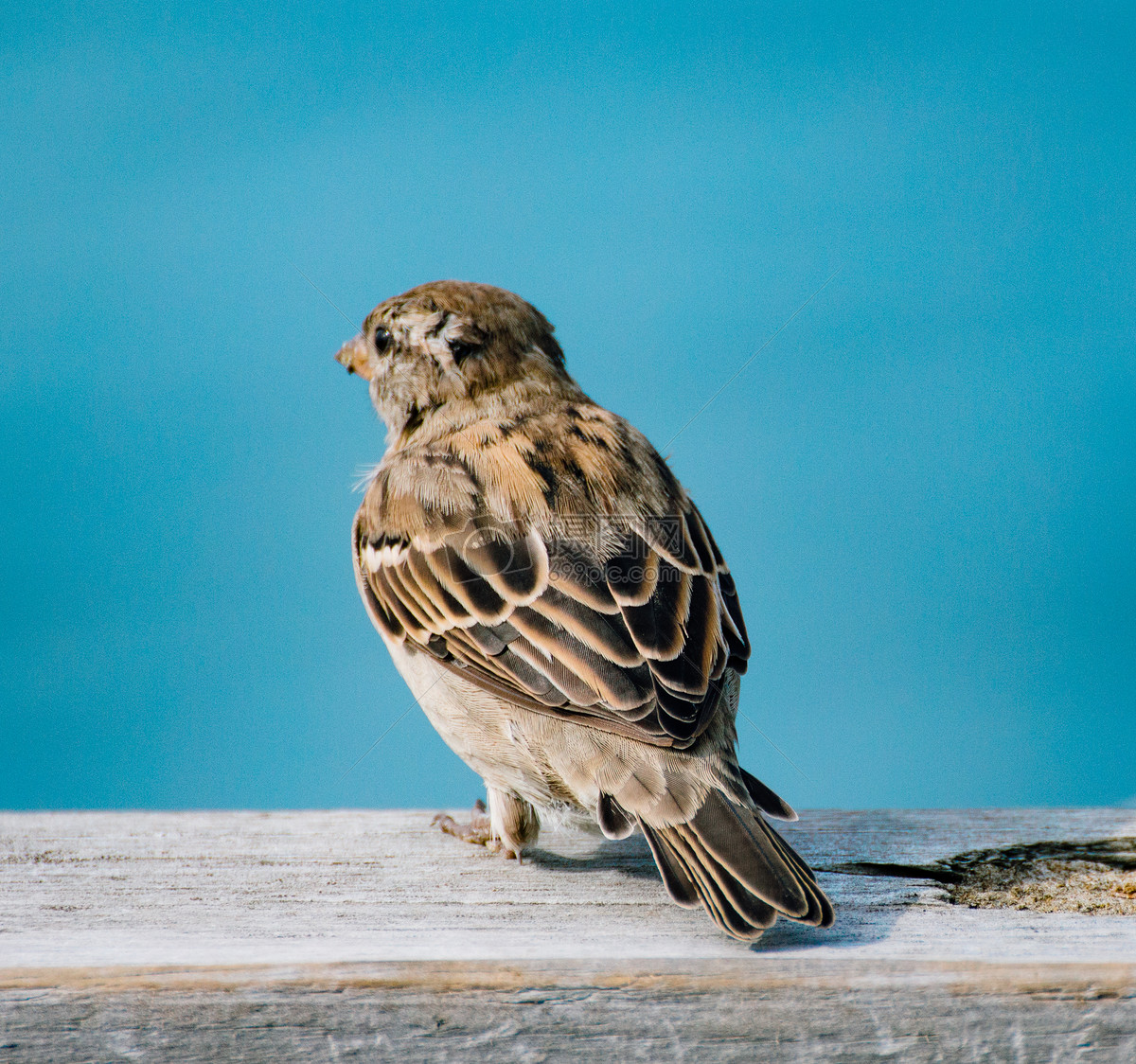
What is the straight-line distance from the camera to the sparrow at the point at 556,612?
289 cm

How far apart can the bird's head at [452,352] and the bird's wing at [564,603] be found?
0.64m

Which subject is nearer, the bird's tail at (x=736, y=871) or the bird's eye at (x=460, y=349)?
the bird's tail at (x=736, y=871)

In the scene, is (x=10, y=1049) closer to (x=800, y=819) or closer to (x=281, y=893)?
(x=281, y=893)

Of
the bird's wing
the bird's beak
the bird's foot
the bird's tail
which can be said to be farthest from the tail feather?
the bird's beak

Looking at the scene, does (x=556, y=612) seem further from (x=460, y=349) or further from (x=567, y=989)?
(x=460, y=349)

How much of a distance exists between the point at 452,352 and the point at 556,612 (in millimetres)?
1669

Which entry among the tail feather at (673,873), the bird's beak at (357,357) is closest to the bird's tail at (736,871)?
the tail feather at (673,873)

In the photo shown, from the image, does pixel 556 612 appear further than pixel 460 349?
No

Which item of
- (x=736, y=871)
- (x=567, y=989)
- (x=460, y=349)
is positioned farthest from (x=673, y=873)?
(x=460, y=349)

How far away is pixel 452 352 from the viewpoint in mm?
4656

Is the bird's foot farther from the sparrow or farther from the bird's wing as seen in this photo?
the bird's wing

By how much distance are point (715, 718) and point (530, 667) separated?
1.74 ft

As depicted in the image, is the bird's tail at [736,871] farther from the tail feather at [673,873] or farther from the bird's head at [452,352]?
the bird's head at [452,352]

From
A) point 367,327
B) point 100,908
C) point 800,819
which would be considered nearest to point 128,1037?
point 100,908
